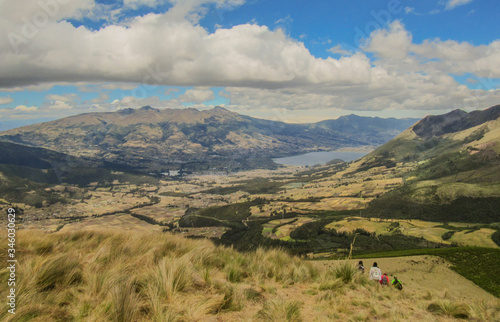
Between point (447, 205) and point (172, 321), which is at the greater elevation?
point (172, 321)

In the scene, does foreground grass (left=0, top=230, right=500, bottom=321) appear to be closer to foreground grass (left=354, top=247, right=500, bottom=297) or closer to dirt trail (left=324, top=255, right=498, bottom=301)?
dirt trail (left=324, top=255, right=498, bottom=301)

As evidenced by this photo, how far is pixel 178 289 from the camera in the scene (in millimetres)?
6785

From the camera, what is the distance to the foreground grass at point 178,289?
532cm

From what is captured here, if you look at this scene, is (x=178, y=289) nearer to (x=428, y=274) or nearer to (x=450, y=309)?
(x=450, y=309)

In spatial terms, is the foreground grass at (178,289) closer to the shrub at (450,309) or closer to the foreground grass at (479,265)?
the shrub at (450,309)

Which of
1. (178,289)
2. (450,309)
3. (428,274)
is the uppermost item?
(178,289)

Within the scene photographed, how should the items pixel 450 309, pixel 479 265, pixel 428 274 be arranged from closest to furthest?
pixel 450 309 → pixel 428 274 → pixel 479 265

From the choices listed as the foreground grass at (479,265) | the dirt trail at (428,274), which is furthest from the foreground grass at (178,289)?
the foreground grass at (479,265)

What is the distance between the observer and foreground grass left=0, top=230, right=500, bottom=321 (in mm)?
5320

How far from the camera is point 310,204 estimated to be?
18388 centimetres

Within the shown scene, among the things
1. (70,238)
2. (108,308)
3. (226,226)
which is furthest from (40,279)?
(226,226)

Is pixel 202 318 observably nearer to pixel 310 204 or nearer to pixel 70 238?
pixel 70 238

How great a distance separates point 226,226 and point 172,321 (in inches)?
5690

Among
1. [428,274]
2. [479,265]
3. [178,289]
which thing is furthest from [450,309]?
[479,265]
